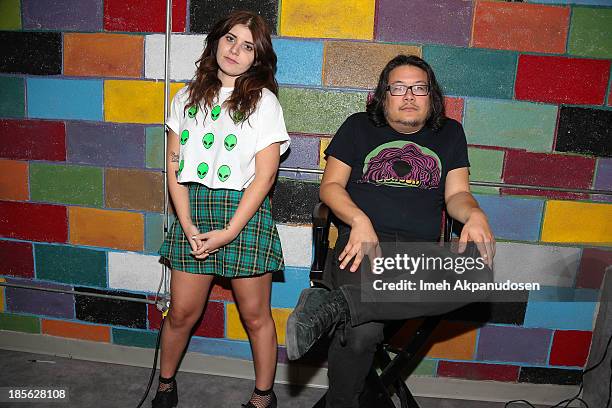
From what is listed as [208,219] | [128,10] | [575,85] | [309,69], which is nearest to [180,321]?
[208,219]

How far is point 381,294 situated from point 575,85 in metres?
1.39

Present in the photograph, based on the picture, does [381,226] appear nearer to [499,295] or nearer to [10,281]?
[499,295]

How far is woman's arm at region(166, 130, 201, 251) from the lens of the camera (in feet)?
6.12

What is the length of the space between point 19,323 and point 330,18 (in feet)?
7.69

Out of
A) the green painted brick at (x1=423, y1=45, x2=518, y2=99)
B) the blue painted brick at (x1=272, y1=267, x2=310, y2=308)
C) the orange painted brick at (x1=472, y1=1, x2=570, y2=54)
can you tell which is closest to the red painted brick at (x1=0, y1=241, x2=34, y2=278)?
the blue painted brick at (x1=272, y1=267, x2=310, y2=308)

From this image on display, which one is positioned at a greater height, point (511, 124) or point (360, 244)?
point (511, 124)

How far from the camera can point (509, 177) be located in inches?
85.7

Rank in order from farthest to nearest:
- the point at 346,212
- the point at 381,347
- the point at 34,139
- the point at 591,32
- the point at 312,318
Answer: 1. the point at 34,139
2. the point at 591,32
3. the point at 381,347
4. the point at 346,212
5. the point at 312,318

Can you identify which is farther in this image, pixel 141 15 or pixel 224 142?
pixel 141 15

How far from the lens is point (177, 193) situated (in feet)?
6.19

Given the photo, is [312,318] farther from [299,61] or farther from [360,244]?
[299,61]

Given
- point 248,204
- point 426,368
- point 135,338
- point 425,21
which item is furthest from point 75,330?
point 425,21

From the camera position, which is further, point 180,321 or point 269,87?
point 180,321

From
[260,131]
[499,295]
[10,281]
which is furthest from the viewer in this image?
[10,281]
